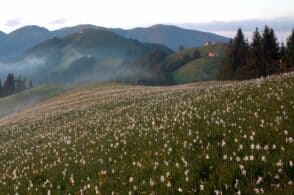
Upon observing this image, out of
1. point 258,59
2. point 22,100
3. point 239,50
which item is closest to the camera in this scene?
point 258,59

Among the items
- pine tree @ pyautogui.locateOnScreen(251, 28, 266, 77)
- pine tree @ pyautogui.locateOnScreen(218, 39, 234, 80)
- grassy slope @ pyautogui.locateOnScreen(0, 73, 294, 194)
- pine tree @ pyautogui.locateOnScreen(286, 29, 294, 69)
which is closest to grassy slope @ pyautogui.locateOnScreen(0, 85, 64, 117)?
pine tree @ pyautogui.locateOnScreen(218, 39, 234, 80)

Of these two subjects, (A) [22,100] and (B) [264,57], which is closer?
(B) [264,57]

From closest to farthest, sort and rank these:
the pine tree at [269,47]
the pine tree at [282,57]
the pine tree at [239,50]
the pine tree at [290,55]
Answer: the pine tree at [290,55]
the pine tree at [282,57]
the pine tree at [269,47]
the pine tree at [239,50]

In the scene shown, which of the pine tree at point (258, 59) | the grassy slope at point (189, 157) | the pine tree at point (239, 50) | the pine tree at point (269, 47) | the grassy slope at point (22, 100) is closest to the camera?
the grassy slope at point (189, 157)

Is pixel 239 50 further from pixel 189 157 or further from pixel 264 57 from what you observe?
pixel 189 157

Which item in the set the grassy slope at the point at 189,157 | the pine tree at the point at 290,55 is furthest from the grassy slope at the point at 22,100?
the grassy slope at the point at 189,157

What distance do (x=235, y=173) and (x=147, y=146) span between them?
5.72m

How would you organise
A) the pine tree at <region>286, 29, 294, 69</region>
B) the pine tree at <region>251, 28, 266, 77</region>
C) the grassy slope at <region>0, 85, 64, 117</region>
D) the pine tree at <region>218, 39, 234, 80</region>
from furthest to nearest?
the grassy slope at <region>0, 85, 64, 117</region> → the pine tree at <region>218, 39, 234, 80</region> → the pine tree at <region>251, 28, 266, 77</region> → the pine tree at <region>286, 29, 294, 69</region>

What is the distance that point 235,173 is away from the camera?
8.77 m

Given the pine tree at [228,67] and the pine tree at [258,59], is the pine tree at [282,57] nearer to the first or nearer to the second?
the pine tree at [258,59]

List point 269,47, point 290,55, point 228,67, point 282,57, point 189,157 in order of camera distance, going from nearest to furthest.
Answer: point 189,157 < point 290,55 < point 282,57 < point 269,47 < point 228,67

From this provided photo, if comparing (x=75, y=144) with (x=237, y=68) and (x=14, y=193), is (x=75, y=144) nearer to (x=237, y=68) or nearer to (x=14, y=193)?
(x=14, y=193)

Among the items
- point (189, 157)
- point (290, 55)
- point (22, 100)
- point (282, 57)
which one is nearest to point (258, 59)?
point (282, 57)

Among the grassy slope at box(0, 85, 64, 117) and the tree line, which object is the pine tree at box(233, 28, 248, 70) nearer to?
the tree line
